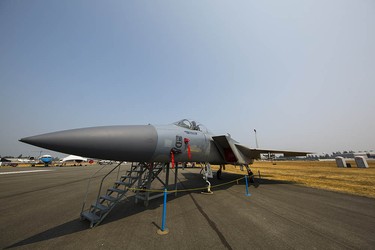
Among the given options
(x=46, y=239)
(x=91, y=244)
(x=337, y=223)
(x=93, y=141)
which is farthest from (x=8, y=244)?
→ (x=337, y=223)

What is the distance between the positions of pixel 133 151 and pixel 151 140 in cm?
59

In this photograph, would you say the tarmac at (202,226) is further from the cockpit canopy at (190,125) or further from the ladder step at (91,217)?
the cockpit canopy at (190,125)

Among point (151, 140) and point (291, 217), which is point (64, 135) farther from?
point (291, 217)

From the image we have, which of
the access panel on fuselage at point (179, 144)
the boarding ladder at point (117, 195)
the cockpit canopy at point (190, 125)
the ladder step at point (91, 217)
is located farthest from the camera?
the cockpit canopy at point (190, 125)

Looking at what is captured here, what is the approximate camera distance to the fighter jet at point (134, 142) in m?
3.16

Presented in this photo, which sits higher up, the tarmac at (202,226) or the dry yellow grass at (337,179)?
the dry yellow grass at (337,179)

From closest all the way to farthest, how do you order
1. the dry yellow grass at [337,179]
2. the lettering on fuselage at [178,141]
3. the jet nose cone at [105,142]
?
the jet nose cone at [105,142], the lettering on fuselage at [178,141], the dry yellow grass at [337,179]

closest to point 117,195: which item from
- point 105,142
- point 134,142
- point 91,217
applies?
point 91,217

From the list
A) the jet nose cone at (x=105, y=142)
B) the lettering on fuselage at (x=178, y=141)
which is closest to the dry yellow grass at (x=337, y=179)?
the lettering on fuselage at (x=178, y=141)

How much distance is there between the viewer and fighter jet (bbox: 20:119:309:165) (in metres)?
3.16

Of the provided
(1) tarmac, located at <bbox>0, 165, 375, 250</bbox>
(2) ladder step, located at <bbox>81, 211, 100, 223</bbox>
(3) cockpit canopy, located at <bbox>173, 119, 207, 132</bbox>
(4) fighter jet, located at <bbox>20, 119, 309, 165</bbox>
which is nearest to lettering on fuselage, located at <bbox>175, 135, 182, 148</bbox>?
(4) fighter jet, located at <bbox>20, 119, 309, 165</bbox>

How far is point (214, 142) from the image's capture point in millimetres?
8039

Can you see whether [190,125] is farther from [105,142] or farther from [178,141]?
[105,142]

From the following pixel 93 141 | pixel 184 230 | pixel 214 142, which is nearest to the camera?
pixel 93 141
